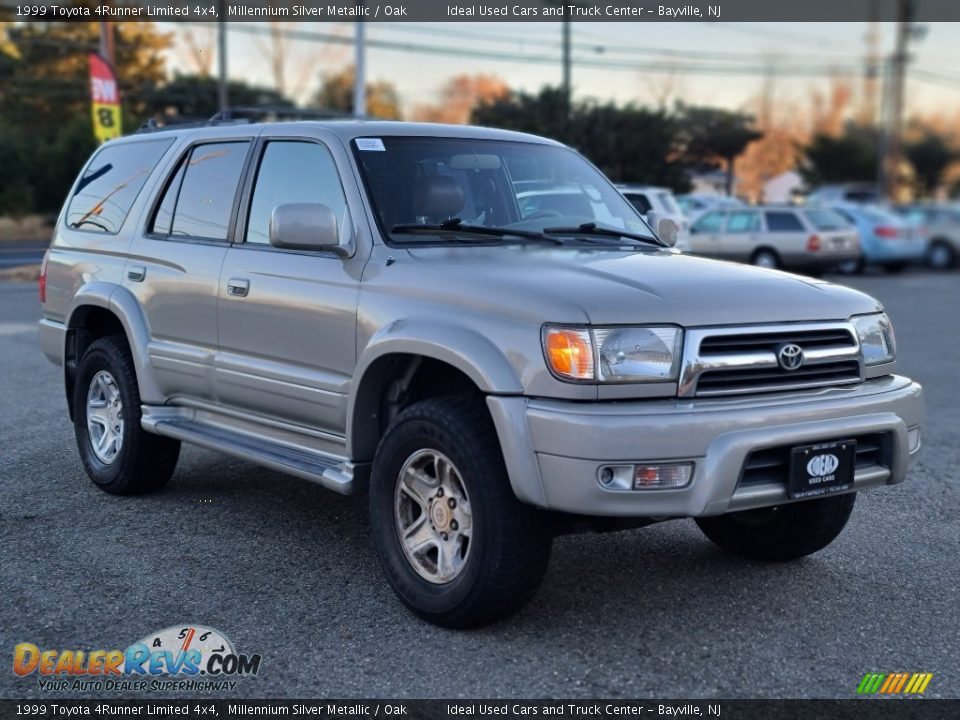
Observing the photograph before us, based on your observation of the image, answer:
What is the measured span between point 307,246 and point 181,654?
168 cm

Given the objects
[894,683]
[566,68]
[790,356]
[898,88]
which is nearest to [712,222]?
[566,68]

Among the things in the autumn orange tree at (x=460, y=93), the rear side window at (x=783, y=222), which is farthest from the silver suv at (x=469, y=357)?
the autumn orange tree at (x=460, y=93)

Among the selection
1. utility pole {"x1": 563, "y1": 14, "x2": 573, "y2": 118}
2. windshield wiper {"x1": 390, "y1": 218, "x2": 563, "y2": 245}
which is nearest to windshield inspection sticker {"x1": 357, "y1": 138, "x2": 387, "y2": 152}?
windshield wiper {"x1": 390, "y1": 218, "x2": 563, "y2": 245}

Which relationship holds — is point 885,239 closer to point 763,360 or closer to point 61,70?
point 763,360

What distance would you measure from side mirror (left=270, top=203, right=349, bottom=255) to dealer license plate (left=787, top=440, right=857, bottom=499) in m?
2.03

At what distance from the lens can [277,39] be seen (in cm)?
4847

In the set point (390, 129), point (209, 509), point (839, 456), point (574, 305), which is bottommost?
point (209, 509)

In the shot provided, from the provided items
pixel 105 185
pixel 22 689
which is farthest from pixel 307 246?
pixel 105 185

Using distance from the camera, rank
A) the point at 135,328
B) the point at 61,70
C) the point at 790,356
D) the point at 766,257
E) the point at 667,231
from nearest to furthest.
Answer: the point at 790,356 < the point at 667,231 < the point at 135,328 < the point at 766,257 < the point at 61,70

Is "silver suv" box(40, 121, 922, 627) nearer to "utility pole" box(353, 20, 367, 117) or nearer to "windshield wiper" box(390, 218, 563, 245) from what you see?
"windshield wiper" box(390, 218, 563, 245)

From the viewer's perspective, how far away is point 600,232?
5.30m

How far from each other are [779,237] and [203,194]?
20.7 meters

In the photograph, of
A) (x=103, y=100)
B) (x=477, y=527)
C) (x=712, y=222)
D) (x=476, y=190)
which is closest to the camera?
(x=477, y=527)

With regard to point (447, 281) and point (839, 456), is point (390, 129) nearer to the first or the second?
point (447, 281)
